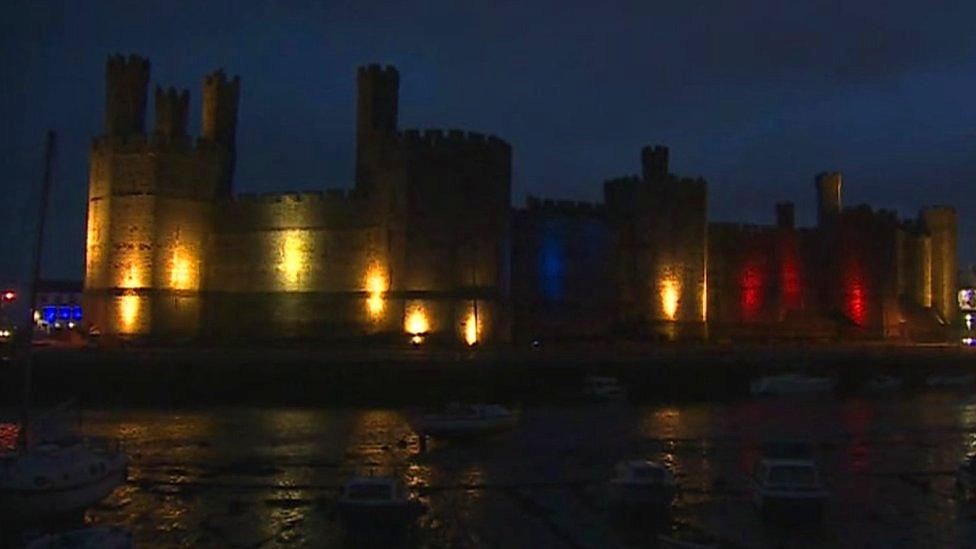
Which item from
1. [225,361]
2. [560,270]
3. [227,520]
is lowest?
[227,520]

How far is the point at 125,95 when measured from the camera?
166 feet

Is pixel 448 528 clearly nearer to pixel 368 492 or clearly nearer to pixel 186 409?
pixel 368 492

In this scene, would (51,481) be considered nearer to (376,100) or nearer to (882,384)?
(376,100)

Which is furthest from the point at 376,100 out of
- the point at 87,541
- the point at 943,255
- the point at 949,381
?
the point at 943,255

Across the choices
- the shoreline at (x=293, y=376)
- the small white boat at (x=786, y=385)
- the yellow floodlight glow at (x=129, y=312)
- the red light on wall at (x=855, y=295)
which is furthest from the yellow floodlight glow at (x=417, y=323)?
the red light on wall at (x=855, y=295)

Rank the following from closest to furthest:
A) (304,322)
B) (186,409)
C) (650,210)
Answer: (186,409)
(304,322)
(650,210)

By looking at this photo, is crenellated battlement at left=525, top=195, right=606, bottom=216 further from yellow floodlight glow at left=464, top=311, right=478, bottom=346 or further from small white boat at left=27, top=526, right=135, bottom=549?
small white boat at left=27, top=526, right=135, bottom=549

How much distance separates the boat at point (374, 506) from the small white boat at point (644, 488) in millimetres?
3743

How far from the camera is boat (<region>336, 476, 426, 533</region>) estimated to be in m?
20.1

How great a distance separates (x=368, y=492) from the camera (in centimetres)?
2052

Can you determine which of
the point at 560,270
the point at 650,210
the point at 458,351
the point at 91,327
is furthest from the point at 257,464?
the point at 650,210

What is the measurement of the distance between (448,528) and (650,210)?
128ft

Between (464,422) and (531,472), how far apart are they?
4.55 m

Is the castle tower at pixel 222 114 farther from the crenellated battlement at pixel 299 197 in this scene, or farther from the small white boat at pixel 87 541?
the small white boat at pixel 87 541
